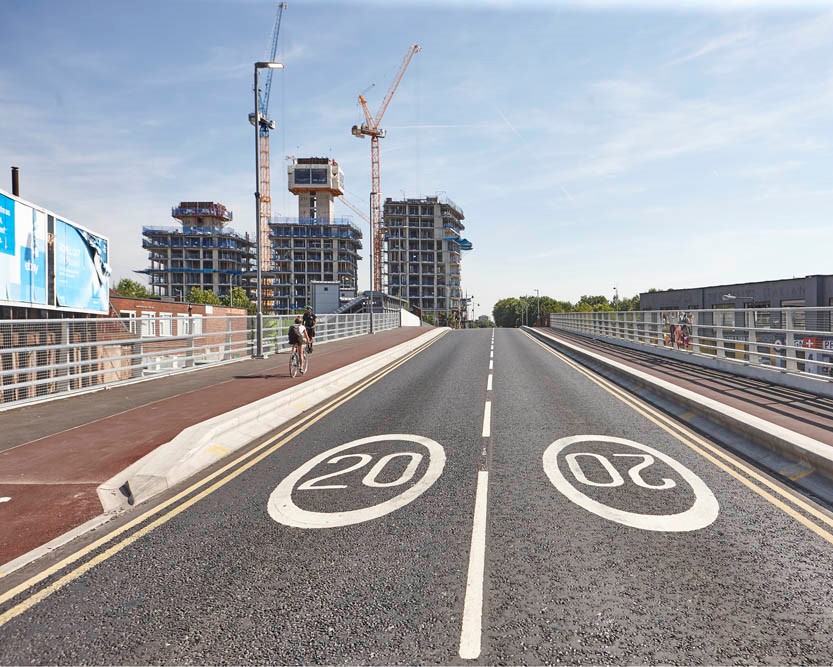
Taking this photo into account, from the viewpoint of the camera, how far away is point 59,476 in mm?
6133

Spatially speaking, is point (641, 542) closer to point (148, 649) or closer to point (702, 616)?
point (702, 616)

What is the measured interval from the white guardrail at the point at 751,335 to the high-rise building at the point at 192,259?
134 metres

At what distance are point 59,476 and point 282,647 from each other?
4745mm

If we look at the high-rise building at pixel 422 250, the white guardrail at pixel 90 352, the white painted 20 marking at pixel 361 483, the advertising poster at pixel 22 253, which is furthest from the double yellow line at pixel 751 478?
the high-rise building at pixel 422 250

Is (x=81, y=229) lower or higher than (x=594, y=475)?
higher

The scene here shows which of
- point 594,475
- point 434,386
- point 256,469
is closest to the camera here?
point 594,475

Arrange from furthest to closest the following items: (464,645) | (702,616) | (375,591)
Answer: (375,591) → (702,616) → (464,645)

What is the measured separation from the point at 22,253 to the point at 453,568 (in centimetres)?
1901

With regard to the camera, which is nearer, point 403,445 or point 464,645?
point 464,645

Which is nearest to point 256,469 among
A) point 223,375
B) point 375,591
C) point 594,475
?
point 375,591

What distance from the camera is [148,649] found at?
3.03 m

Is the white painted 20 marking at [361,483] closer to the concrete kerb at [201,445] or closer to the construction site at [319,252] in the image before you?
the concrete kerb at [201,445]

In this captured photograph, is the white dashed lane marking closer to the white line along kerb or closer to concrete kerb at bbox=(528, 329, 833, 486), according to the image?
the white line along kerb

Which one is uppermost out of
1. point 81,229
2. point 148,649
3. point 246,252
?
point 246,252
